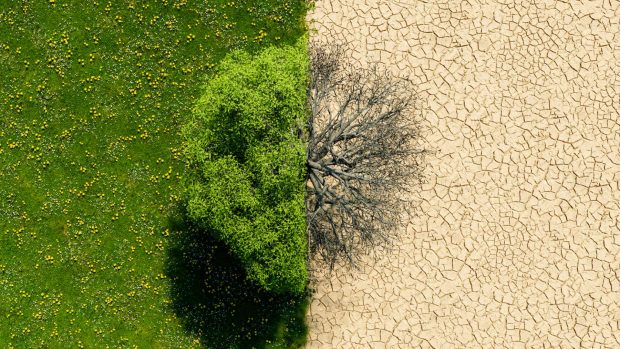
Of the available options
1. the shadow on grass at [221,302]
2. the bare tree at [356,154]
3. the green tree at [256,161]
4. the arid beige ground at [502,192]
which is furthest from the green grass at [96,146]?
the arid beige ground at [502,192]

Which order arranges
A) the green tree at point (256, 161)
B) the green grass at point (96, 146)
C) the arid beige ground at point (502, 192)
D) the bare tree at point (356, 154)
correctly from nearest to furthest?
the green tree at point (256, 161), the bare tree at point (356, 154), the arid beige ground at point (502, 192), the green grass at point (96, 146)

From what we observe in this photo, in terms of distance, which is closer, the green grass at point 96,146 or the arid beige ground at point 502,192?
the arid beige ground at point 502,192

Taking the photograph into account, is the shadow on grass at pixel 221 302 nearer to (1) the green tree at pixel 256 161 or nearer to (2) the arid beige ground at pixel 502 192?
(2) the arid beige ground at pixel 502 192

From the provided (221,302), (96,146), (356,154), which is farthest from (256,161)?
(96,146)

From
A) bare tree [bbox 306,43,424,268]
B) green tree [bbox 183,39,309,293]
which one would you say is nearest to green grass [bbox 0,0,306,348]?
bare tree [bbox 306,43,424,268]

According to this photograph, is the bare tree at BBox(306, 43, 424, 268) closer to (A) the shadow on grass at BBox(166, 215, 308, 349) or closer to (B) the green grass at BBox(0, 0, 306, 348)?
(A) the shadow on grass at BBox(166, 215, 308, 349)
